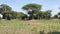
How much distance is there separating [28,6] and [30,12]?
2.13 meters

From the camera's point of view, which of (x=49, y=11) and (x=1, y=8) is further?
(x=1, y=8)

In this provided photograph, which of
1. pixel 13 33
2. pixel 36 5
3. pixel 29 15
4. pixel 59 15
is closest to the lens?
pixel 13 33

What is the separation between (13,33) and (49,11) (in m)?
37.4

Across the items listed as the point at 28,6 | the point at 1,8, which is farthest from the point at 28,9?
the point at 1,8

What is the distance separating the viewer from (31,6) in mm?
47594

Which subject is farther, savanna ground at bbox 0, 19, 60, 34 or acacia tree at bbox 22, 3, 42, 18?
acacia tree at bbox 22, 3, 42, 18

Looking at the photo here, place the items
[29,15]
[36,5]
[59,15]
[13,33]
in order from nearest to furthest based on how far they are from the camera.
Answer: [13,33]
[59,15]
[29,15]
[36,5]

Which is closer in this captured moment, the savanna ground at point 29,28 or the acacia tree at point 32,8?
the savanna ground at point 29,28

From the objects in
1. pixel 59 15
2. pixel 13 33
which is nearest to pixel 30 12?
pixel 59 15

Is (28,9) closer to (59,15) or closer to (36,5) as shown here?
(36,5)

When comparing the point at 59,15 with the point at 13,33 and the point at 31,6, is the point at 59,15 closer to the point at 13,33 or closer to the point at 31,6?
the point at 31,6

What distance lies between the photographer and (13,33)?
9.81 meters

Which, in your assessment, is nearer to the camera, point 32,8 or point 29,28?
point 29,28

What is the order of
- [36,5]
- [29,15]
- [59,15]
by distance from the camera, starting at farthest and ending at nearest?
[36,5] → [29,15] → [59,15]
